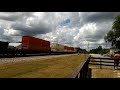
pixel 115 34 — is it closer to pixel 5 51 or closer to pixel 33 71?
pixel 5 51

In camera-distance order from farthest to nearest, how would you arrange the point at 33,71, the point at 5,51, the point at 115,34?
the point at 115,34 < the point at 5,51 < the point at 33,71

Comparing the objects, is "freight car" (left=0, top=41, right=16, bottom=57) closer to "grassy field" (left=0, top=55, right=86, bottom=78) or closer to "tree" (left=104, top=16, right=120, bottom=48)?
"grassy field" (left=0, top=55, right=86, bottom=78)

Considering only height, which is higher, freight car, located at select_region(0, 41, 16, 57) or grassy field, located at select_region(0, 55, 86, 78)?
freight car, located at select_region(0, 41, 16, 57)

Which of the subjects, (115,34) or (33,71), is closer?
(33,71)

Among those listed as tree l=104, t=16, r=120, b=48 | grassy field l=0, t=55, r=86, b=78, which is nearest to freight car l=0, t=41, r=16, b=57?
grassy field l=0, t=55, r=86, b=78

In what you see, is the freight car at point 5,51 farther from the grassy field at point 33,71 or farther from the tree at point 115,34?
the tree at point 115,34

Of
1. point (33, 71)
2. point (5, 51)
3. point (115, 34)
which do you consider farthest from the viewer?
point (115, 34)

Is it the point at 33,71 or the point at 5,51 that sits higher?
the point at 5,51

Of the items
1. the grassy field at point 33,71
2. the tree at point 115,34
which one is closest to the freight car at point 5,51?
the grassy field at point 33,71

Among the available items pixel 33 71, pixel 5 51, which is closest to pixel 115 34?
pixel 5 51
